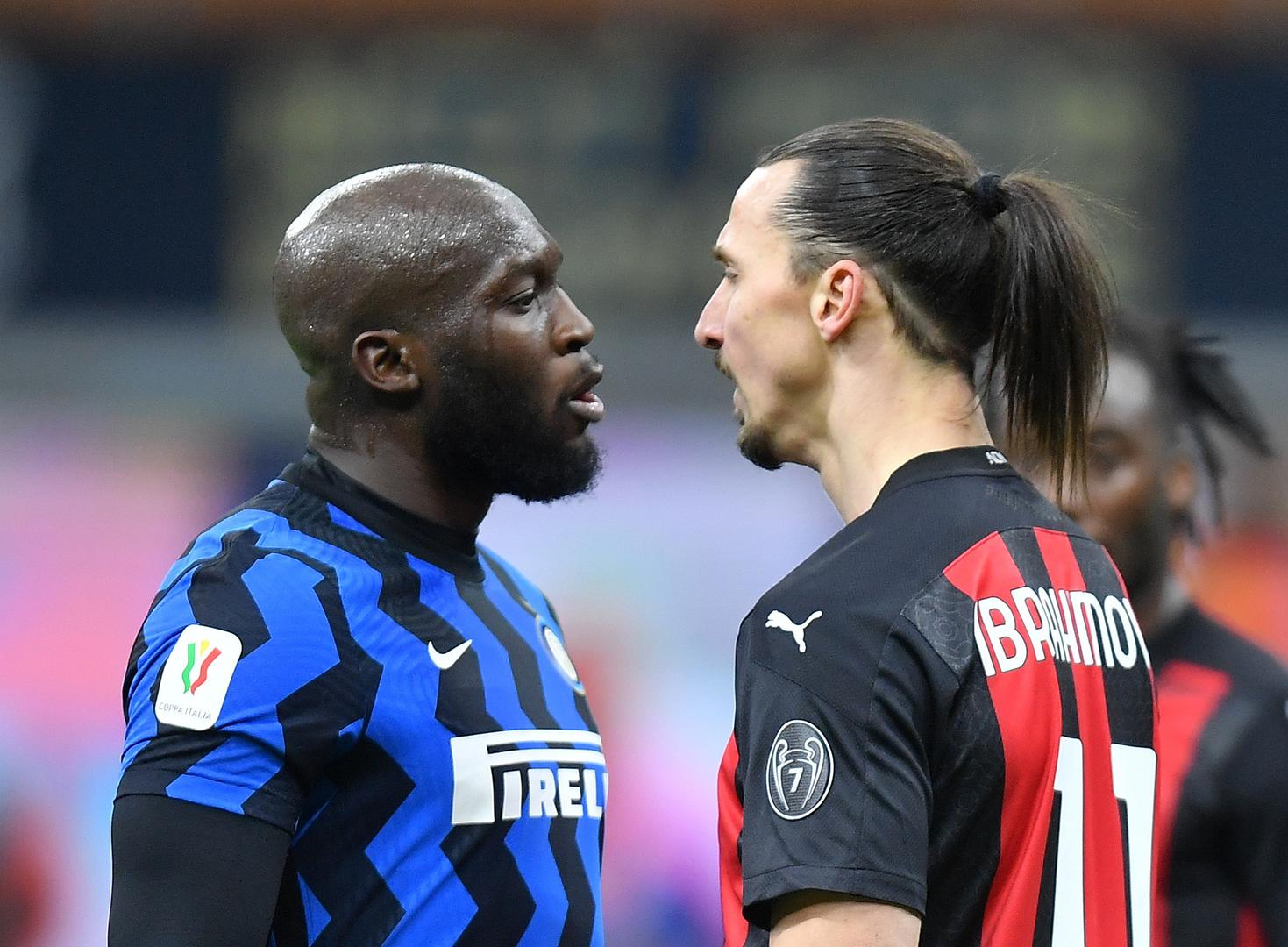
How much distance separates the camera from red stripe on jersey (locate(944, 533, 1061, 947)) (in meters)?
1.86

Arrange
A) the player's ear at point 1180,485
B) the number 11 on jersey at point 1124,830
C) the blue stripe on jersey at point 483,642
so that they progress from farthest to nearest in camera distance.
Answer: the player's ear at point 1180,485 → the blue stripe on jersey at point 483,642 → the number 11 on jersey at point 1124,830

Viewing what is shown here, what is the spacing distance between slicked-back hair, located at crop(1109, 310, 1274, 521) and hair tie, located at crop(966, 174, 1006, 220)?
4.39 feet

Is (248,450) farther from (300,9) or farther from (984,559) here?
(984,559)

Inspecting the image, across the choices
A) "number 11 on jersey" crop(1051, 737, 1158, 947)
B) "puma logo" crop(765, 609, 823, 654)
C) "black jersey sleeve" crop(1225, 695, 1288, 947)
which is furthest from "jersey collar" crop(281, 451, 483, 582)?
"black jersey sleeve" crop(1225, 695, 1288, 947)

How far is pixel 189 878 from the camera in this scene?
2037 millimetres

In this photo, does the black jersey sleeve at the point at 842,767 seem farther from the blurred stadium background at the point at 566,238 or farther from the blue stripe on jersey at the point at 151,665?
the blurred stadium background at the point at 566,238

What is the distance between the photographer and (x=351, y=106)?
766cm

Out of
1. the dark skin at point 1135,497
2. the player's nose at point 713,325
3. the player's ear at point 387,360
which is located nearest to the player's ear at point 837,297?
the player's nose at point 713,325

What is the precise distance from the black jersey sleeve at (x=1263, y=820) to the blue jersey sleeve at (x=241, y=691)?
1588mm

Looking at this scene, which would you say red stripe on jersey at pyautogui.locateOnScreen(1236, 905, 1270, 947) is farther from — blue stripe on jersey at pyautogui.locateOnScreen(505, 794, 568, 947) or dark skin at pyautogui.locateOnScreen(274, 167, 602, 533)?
dark skin at pyautogui.locateOnScreen(274, 167, 602, 533)

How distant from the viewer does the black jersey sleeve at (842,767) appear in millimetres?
1784

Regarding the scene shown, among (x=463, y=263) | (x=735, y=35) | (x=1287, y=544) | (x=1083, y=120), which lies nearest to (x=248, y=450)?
(x=735, y=35)

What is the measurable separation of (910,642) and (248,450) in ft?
19.6

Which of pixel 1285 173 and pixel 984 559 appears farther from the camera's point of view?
pixel 1285 173
